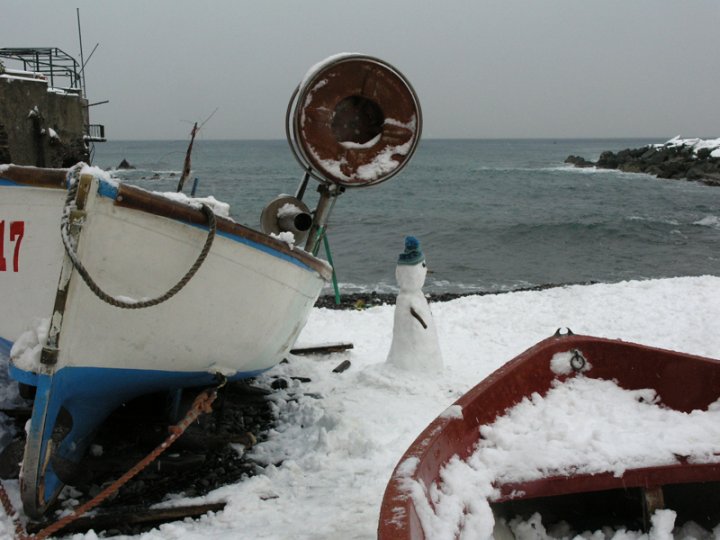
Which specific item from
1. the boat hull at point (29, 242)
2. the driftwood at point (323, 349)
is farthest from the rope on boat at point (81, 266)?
the driftwood at point (323, 349)

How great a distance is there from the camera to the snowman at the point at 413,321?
5.92 metres

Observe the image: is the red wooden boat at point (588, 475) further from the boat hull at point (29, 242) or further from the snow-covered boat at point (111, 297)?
the boat hull at point (29, 242)

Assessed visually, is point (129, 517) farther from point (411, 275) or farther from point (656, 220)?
point (656, 220)

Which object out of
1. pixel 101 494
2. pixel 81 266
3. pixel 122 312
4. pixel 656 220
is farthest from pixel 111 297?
pixel 656 220

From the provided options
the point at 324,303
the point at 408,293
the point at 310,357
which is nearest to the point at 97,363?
the point at 408,293

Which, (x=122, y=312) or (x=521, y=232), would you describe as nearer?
(x=122, y=312)

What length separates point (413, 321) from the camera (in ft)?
19.6

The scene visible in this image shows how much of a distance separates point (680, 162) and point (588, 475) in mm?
53544

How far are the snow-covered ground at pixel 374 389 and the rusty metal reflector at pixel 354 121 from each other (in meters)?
1.98

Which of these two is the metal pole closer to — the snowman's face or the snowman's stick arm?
the snowman's face

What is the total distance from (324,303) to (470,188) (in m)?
37.8

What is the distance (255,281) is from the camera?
159 inches

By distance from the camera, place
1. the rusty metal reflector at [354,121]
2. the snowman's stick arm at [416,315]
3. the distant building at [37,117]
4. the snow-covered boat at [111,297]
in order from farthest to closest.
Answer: the distant building at [37,117], the snowman's stick arm at [416,315], the rusty metal reflector at [354,121], the snow-covered boat at [111,297]

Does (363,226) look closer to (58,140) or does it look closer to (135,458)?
(58,140)
